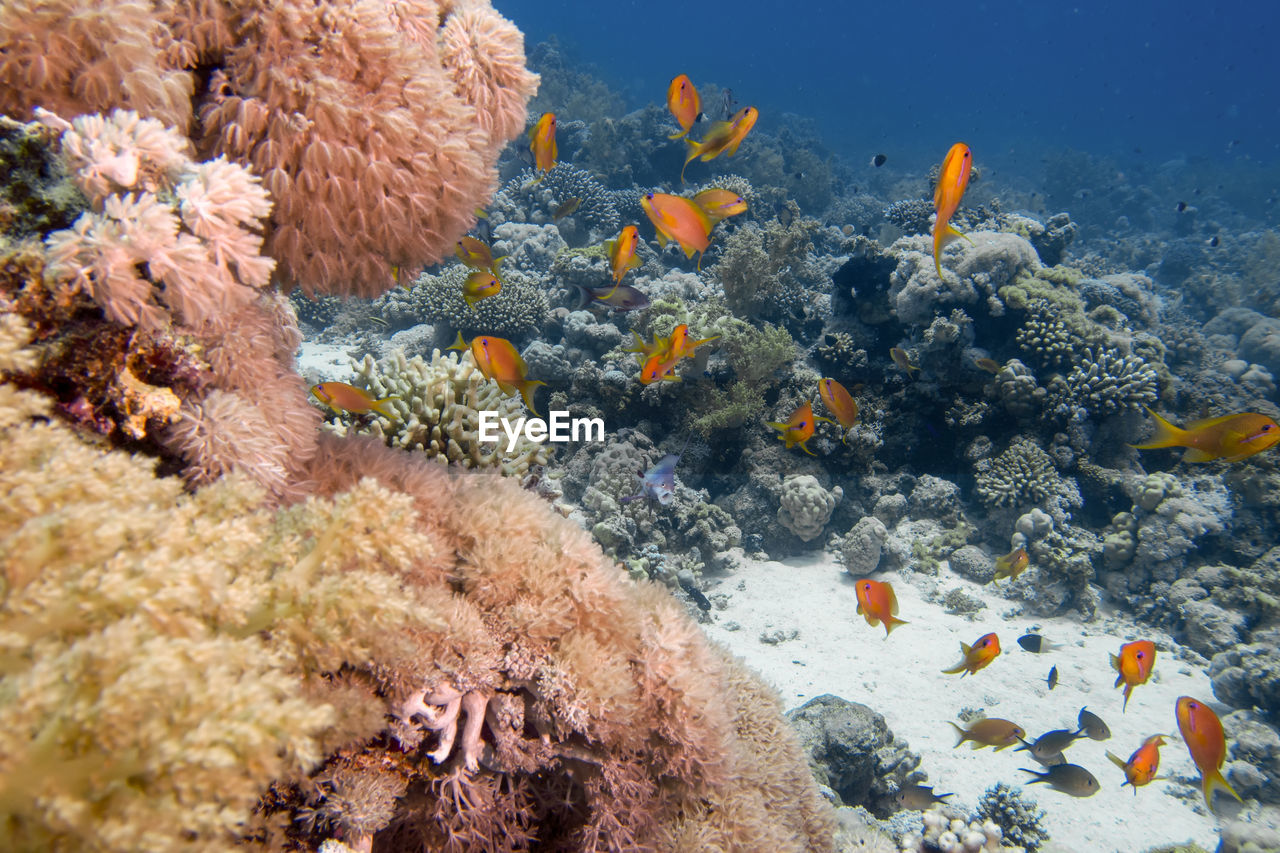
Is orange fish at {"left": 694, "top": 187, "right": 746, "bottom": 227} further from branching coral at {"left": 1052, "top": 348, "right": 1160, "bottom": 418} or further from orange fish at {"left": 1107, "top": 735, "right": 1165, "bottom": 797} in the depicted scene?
branching coral at {"left": 1052, "top": 348, "right": 1160, "bottom": 418}

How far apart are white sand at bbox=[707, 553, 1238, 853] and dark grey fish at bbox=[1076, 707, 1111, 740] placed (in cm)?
62

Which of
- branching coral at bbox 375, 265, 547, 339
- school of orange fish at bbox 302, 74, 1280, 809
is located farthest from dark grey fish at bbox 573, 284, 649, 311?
branching coral at bbox 375, 265, 547, 339

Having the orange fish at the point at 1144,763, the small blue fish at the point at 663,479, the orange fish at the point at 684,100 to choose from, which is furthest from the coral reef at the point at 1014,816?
the orange fish at the point at 684,100

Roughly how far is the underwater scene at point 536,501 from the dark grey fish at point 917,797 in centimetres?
5

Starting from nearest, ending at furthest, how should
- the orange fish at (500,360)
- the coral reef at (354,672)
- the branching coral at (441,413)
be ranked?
the coral reef at (354,672)
the orange fish at (500,360)
the branching coral at (441,413)

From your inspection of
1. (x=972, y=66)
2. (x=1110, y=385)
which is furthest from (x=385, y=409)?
(x=972, y=66)

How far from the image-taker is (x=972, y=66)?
80.2 metres

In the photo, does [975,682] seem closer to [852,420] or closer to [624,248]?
[852,420]

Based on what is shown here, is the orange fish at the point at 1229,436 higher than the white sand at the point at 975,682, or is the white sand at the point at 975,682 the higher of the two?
the orange fish at the point at 1229,436

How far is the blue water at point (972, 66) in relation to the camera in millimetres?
49344

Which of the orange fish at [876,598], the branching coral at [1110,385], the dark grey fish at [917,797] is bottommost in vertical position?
the dark grey fish at [917,797]

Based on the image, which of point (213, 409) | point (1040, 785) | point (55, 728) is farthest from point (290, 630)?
point (1040, 785)

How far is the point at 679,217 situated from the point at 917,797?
16.7 ft

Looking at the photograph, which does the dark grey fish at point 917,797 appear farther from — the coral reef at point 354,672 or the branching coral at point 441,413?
the branching coral at point 441,413
